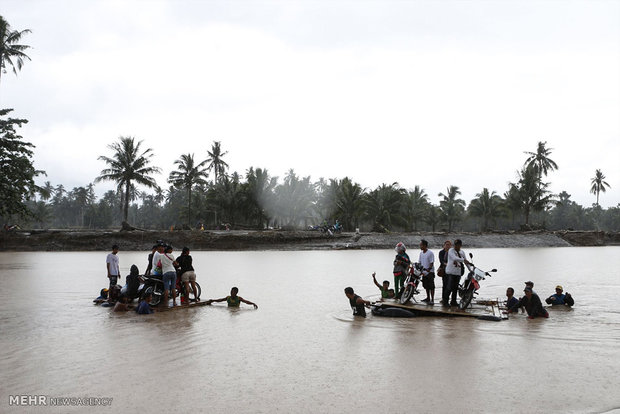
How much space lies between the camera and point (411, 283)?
39.3 ft

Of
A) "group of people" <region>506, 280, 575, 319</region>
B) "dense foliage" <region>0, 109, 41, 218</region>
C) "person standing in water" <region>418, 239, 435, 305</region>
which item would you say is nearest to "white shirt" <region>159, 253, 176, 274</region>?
"person standing in water" <region>418, 239, 435, 305</region>

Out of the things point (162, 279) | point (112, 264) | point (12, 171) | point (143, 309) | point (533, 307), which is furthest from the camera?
point (12, 171)

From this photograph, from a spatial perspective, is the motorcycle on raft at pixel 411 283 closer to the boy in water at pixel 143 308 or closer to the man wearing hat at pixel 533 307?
the man wearing hat at pixel 533 307

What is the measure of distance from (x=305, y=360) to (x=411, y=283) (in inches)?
208

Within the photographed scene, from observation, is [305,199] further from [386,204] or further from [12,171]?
[12,171]

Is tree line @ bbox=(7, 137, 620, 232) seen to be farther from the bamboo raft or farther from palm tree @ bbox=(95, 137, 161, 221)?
the bamboo raft

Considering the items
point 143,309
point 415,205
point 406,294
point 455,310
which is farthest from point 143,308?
point 415,205

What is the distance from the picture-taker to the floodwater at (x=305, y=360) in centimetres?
559

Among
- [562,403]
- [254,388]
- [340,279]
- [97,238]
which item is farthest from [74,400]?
[97,238]

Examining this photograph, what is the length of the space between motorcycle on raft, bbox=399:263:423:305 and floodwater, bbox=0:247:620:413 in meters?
1.45

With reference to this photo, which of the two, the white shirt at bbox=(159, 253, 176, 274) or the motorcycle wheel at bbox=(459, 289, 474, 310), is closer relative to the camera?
the motorcycle wheel at bbox=(459, 289, 474, 310)

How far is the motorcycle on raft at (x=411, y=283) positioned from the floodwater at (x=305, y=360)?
1450 mm

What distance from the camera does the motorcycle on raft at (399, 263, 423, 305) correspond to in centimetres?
1201

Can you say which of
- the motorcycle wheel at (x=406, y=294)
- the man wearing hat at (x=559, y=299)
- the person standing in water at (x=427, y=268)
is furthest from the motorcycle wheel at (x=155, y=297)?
the man wearing hat at (x=559, y=299)
